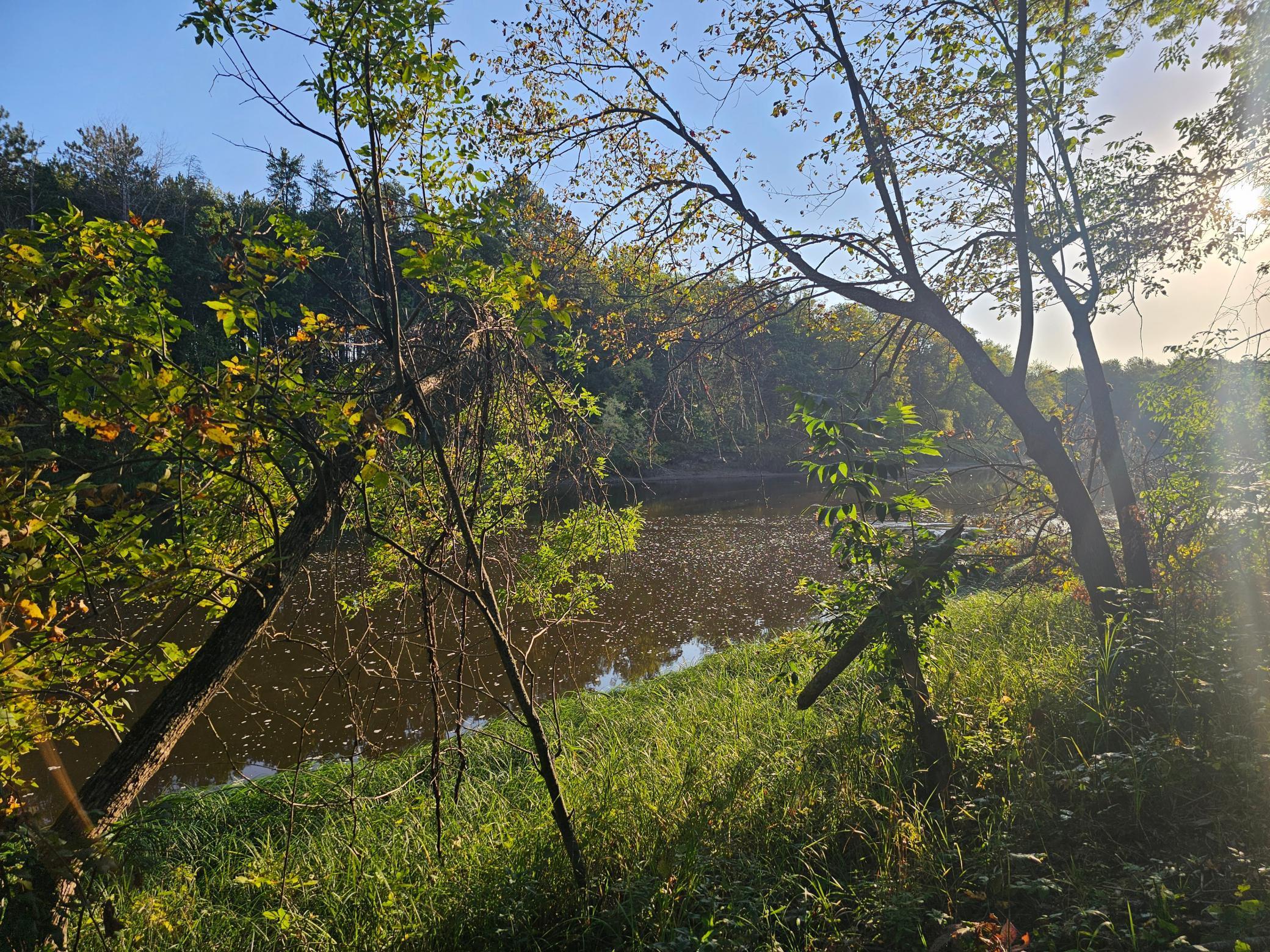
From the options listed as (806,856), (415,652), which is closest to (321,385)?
(806,856)

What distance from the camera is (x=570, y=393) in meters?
5.11

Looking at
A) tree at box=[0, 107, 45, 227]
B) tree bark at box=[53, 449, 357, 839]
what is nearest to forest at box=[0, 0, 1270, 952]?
tree bark at box=[53, 449, 357, 839]

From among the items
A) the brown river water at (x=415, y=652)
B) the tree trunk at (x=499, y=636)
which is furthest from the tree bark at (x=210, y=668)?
the tree trunk at (x=499, y=636)

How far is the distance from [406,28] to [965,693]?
16.6 ft

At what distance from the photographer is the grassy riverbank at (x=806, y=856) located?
241cm

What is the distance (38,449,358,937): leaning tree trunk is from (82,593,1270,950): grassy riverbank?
45cm

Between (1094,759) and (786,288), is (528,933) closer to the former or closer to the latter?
(1094,759)

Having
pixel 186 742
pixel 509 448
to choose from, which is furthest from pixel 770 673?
pixel 186 742

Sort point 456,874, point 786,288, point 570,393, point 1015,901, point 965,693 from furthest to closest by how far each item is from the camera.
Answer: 1. point 786,288
2. point 570,393
3. point 965,693
4. point 456,874
5. point 1015,901

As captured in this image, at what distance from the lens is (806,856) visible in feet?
9.65

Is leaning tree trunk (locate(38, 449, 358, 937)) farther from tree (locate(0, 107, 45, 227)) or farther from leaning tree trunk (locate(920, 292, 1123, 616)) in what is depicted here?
tree (locate(0, 107, 45, 227))

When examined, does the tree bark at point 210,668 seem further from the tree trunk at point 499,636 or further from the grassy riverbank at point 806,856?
the tree trunk at point 499,636

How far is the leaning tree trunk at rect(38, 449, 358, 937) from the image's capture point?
288 cm

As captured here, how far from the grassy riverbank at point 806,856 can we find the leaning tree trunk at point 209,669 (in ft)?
1.48
